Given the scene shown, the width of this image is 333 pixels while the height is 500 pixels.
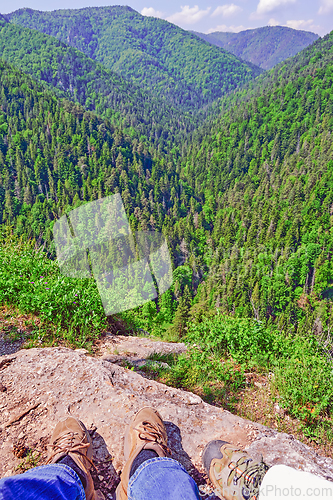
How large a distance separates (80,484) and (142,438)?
0.62m

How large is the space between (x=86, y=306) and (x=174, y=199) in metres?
124

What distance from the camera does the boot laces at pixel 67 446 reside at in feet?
7.93

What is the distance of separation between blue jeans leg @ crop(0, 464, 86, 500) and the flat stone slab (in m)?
0.47

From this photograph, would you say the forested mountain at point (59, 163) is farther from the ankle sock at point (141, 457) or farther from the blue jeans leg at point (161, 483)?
the blue jeans leg at point (161, 483)

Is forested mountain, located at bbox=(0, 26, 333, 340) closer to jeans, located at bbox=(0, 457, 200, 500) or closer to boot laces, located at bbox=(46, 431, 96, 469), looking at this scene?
boot laces, located at bbox=(46, 431, 96, 469)

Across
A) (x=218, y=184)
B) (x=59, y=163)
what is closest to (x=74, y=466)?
(x=59, y=163)

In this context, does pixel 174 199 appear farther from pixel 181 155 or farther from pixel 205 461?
pixel 205 461

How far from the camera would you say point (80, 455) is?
7.98 feet

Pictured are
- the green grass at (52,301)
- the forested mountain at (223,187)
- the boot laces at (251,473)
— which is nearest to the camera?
the boot laces at (251,473)

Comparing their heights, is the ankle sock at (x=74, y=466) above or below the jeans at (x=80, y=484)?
below

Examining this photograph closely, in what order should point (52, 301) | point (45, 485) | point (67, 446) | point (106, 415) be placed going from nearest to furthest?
point (45, 485) → point (67, 446) → point (106, 415) → point (52, 301)

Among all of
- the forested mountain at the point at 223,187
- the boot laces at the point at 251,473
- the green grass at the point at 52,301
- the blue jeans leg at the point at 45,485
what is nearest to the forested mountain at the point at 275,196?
the forested mountain at the point at 223,187

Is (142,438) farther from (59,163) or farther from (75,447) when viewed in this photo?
(59,163)

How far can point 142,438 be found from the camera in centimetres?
254
